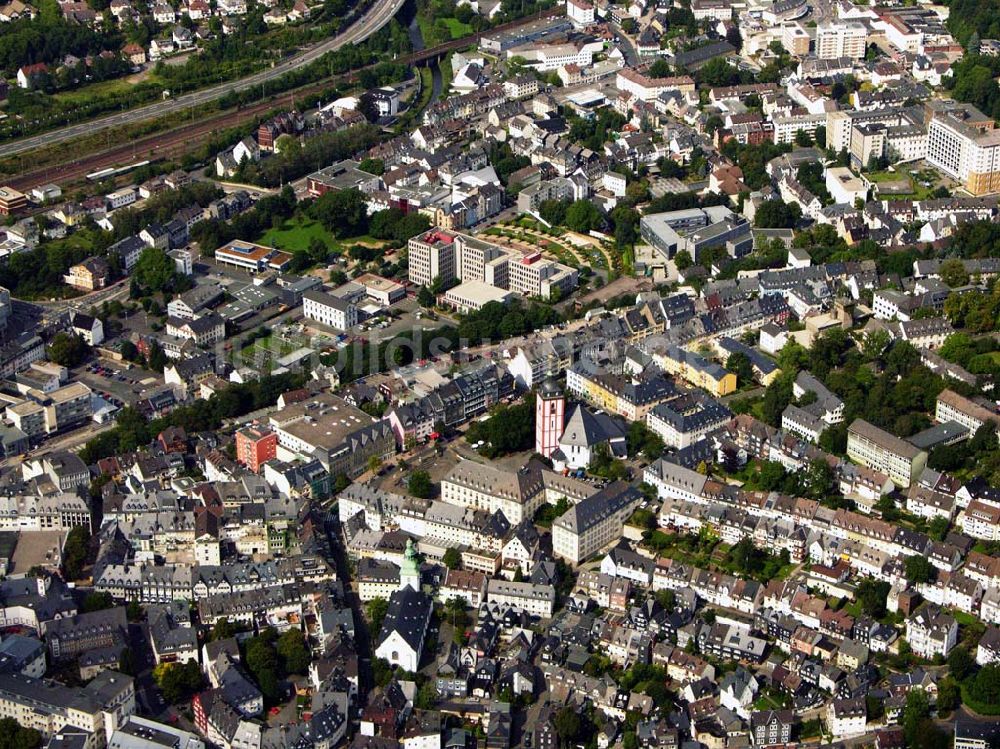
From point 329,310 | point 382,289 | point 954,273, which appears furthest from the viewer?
point 382,289

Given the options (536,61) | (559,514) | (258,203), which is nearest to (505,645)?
(559,514)

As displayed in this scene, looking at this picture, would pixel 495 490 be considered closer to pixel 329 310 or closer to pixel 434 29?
pixel 329 310

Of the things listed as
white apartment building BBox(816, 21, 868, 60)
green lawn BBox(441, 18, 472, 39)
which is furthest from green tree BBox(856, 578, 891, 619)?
green lawn BBox(441, 18, 472, 39)

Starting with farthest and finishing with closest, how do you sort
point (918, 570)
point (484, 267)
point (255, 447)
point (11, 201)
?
point (11, 201), point (484, 267), point (255, 447), point (918, 570)

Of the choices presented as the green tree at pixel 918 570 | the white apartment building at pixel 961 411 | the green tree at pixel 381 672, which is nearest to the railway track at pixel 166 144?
the green tree at pixel 381 672

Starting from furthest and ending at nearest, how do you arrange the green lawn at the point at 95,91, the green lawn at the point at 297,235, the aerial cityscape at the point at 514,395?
the green lawn at the point at 95,91 < the green lawn at the point at 297,235 < the aerial cityscape at the point at 514,395

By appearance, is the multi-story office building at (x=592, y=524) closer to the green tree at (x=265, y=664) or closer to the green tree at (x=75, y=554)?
the green tree at (x=265, y=664)

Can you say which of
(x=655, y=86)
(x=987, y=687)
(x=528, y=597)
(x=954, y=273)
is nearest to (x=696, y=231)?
(x=954, y=273)
